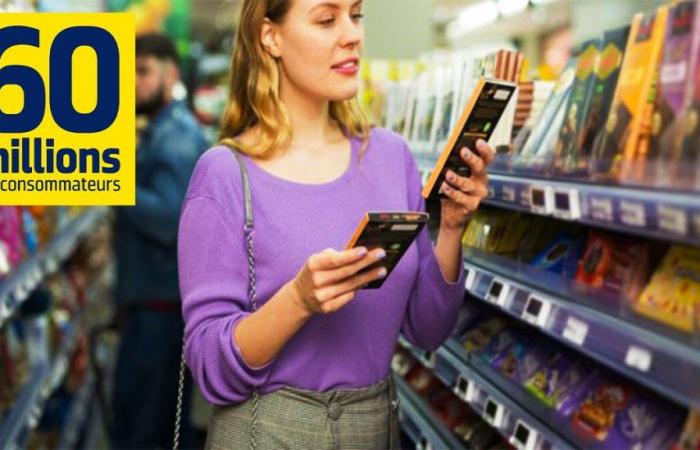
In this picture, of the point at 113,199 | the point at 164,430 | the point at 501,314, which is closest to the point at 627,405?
the point at 501,314

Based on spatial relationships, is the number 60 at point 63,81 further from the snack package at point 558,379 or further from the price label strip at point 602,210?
the snack package at point 558,379

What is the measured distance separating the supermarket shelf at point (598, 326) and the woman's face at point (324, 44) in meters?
0.53

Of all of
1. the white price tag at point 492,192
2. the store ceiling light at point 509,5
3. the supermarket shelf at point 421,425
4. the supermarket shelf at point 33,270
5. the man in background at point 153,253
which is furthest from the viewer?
the store ceiling light at point 509,5

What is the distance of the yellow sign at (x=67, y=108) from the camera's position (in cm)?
146

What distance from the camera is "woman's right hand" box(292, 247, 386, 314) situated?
56.1 inches

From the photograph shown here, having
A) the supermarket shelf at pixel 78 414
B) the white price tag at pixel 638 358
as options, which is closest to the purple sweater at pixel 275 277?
the white price tag at pixel 638 358

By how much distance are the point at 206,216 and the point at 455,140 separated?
48cm

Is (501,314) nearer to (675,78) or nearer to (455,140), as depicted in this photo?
(455,140)

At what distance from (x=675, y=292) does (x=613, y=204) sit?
190 millimetres

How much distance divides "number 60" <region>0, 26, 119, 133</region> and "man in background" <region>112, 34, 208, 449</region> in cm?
254

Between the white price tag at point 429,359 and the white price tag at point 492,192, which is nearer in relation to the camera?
the white price tag at point 492,192

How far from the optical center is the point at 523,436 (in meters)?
1.76

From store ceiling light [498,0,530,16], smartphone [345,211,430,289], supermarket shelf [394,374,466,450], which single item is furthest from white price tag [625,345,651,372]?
store ceiling light [498,0,530,16]

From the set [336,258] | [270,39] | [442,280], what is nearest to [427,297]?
[442,280]
